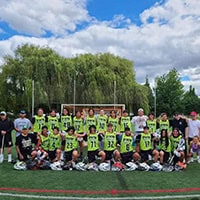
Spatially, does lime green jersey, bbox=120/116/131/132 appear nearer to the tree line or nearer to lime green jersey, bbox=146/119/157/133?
lime green jersey, bbox=146/119/157/133

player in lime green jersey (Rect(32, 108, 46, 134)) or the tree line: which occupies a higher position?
the tree line

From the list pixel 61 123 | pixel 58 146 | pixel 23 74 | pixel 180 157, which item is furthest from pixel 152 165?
pixel 23 74

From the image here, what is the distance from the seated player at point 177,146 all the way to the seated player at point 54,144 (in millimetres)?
3167


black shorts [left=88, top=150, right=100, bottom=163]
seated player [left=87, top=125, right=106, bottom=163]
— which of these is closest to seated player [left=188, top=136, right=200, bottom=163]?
seated player [left=87, top=125, right=106, bottom=163]

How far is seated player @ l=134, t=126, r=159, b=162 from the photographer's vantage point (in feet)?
28.8

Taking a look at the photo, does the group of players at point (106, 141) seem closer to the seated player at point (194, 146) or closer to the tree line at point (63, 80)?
the seated player at point (194, 146)

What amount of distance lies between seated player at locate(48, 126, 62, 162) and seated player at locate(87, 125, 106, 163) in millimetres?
854

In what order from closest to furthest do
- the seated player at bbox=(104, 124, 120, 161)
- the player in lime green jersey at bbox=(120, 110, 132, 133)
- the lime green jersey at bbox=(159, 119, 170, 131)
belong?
the seated player at bbox=(104, 124, 120, 161), the lime green jersey at bbox=(159, 119, 170, 131), the player in lime green jersey at bbox=(120, 110, 132, 133)

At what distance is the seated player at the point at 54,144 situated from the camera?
29.0ft

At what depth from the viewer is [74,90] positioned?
3441cm

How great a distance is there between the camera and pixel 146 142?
902 cm

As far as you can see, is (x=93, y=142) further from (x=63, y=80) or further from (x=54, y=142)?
(x=63, y=80)

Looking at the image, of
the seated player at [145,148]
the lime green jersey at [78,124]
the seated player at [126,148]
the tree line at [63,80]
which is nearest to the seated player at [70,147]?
the lime green jersey at [78,124]

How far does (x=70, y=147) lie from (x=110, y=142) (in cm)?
112
